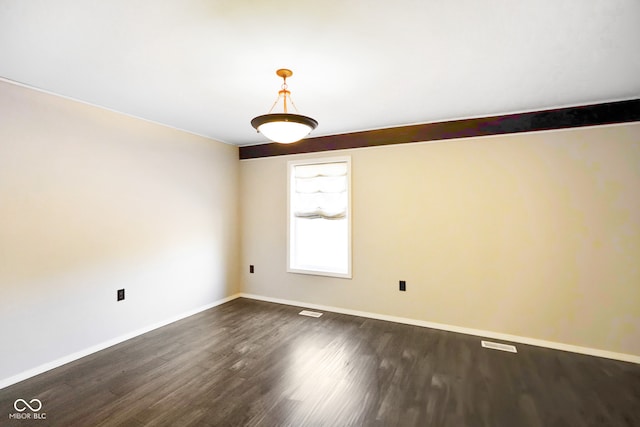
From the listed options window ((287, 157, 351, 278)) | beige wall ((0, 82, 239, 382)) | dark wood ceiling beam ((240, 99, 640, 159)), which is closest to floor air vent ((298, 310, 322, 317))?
window ((287, 157, 351, 278))

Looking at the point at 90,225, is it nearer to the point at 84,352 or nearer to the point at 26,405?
the point at 84,352

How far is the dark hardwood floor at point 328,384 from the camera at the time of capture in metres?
1.97

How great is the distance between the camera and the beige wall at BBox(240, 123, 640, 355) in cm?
278

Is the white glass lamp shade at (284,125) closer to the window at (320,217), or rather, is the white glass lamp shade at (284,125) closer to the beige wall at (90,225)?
the window at (320,217)

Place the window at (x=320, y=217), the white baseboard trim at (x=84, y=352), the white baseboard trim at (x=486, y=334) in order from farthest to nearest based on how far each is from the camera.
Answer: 1. the window at (x=320, y=217)
2. the white baseboard trim at (x=486, y=334)
3. the white baseboard trim at (x=84, y=352)

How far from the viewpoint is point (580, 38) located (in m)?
1.78

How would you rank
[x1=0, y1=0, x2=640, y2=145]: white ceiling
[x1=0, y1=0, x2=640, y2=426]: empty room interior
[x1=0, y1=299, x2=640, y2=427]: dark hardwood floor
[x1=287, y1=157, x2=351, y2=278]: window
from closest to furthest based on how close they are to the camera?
1. [x1=0, y1=0, x2=640, y2=145]: white ceiling
2. [x1=0, y1=0, x2=640, y2=426]: empty room interior
3. [x1=0, y1=299, x2=640, y2=427]: dark hardwood floor
4. [x1=287, y1=157, x2=351, y2=278]: window

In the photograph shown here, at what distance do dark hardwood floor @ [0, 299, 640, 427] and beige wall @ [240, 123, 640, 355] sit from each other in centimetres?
38

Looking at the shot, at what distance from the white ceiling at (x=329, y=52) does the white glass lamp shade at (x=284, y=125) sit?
40 centimetres

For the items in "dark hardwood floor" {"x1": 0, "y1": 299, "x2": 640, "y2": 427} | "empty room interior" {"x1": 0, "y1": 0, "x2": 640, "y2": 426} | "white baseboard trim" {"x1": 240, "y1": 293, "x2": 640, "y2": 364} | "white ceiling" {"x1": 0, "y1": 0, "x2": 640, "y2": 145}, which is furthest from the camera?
"white baseboard trim" {"x1": 240, "y1": 293, "x2": 640, "y2": 364}

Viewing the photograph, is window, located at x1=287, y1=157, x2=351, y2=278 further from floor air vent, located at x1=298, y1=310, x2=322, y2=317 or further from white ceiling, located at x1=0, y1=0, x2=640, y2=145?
white ceiling, located at x1=0, y1=0, x2=640, y2=145

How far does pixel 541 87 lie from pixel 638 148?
1189 millimetres

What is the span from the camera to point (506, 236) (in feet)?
10.4

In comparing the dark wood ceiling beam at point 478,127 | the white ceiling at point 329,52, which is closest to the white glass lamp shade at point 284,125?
the white ceiling at point 329,52
